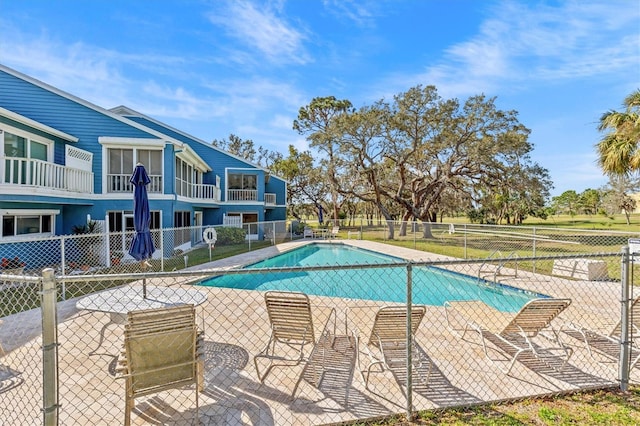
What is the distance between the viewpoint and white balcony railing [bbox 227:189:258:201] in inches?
929

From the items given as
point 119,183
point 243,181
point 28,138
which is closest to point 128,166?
point 119,183

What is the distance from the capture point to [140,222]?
8.82 metres

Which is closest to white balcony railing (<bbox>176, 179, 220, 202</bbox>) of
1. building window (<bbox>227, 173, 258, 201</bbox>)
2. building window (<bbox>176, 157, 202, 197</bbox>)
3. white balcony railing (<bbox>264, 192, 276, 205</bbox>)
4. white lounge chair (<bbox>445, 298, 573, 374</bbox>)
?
building window (<bbox>176, 157, 202, 197</bbox>)

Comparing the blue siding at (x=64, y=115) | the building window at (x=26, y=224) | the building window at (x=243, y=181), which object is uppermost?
the blue siding at (x=64, y=115)

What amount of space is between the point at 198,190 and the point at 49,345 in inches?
740

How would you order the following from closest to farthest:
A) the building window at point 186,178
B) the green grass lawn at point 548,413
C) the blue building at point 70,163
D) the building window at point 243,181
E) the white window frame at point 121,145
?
the green grass lawn at point 548,413 < the blue building at point 70,163 < the white window frame at point 121,145 < the building window at point 186,178 < the building window at point 243,181

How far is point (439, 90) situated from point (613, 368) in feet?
73.9

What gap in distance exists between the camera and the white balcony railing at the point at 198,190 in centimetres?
1678

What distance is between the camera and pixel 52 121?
13.7 metres

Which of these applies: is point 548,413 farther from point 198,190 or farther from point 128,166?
point 198,190

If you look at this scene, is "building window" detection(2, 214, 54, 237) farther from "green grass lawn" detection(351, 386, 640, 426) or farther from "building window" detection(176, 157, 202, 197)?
"green grass lawn" detection(351, 386, 640, 426)

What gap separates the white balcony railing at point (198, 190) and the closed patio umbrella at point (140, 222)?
24.3 ft

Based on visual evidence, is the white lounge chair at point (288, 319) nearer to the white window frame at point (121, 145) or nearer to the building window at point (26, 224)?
the building window at point (26, 224)

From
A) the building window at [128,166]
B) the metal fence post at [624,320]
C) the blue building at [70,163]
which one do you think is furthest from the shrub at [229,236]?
the metal fence post at [624,320]
